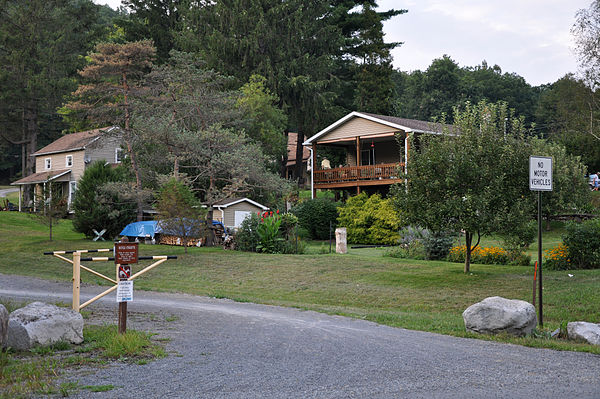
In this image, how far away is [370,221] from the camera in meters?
31.4

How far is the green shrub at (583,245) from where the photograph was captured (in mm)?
17109

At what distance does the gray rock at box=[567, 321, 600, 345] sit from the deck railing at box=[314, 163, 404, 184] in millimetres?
22939

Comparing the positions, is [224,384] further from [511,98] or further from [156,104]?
[511,98]

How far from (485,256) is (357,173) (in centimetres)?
1565

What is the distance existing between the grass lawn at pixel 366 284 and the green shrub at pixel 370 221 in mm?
4659

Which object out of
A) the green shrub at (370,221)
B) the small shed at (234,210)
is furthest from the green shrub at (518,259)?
the small shed at (234,210)

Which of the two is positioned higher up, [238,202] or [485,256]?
[238,202]

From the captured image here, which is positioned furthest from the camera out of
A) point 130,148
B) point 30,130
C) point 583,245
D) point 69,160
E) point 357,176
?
point 30,130

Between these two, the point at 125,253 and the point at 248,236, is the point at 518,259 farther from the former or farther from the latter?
the point at 125,253

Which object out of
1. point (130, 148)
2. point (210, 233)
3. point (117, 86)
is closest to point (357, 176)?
point (210, 233)

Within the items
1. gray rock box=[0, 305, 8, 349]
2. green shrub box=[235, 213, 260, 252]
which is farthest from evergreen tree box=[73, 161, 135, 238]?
gray rock box=[0, 305, 8, 349]

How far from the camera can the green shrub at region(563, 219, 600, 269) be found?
56.1 ft

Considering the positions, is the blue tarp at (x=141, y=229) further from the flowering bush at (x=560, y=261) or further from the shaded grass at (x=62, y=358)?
the shaded grass at (x=62, y=358)

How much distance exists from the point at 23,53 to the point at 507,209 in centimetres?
5194
